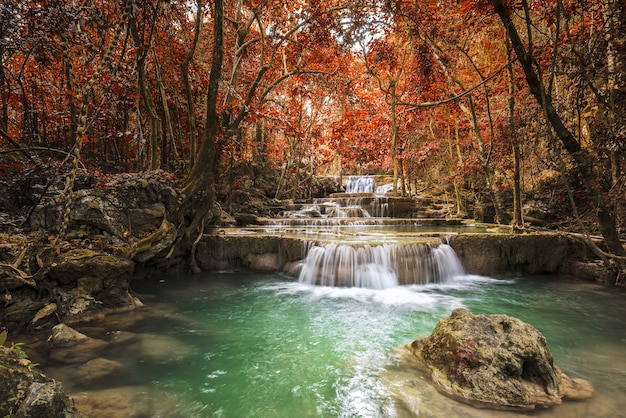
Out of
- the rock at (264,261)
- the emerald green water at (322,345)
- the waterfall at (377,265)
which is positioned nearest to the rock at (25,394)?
the emerald green water at (322,345)

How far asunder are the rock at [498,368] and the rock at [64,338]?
428 cm

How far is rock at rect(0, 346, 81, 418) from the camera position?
5.68 ft

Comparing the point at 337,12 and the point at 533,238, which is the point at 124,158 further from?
the point at 533,238

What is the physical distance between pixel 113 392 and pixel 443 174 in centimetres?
1686

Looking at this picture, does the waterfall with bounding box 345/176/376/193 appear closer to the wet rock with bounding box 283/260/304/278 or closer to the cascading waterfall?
the cascading waterfall

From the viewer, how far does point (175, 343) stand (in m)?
4.29

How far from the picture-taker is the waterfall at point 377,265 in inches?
274

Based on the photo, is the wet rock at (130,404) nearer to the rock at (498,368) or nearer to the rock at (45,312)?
the rock at (45,312)

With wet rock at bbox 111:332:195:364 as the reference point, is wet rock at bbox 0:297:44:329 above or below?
above

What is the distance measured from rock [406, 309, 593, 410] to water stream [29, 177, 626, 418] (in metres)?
0.13

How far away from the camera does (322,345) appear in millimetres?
4293

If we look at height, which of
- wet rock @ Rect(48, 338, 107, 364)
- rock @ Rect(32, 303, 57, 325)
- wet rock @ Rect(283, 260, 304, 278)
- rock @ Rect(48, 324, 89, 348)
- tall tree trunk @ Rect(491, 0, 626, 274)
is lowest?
wet rock @ Rect(48, 338, 107, 364)

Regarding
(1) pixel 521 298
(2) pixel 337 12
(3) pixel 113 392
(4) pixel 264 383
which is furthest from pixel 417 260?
(2) pixel 337 12

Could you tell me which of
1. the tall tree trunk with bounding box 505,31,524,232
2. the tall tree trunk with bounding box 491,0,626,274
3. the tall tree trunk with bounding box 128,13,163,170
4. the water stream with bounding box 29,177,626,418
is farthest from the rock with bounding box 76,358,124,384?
the tall tree trunk with bounding box 505,31,524,232
